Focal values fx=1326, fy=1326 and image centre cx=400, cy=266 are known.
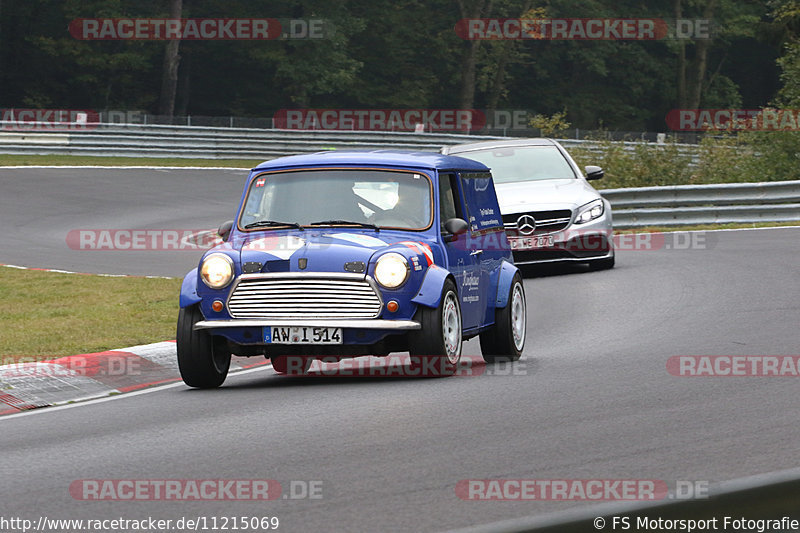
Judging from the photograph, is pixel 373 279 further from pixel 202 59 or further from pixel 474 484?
pixel 202 59

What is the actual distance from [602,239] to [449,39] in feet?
172

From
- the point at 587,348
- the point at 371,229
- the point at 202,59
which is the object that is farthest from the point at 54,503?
the point at 202,59

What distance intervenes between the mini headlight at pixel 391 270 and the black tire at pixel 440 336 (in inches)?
10.4

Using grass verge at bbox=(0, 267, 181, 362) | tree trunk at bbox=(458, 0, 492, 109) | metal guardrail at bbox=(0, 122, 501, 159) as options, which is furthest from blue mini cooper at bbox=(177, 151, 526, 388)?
tree trunk at bbox=(458, 0, 492, 109)

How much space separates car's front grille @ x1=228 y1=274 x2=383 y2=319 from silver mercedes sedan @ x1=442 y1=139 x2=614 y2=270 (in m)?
7.77

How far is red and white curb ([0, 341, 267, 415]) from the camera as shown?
9.39m

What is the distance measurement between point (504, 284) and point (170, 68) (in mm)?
48634

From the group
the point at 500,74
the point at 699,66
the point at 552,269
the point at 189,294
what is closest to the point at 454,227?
the point at 189,294

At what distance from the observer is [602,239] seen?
17219 mm

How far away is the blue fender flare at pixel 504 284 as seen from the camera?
10.8 metres

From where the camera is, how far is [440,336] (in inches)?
365

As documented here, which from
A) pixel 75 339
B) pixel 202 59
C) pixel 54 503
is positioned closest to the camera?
pixel 54 503

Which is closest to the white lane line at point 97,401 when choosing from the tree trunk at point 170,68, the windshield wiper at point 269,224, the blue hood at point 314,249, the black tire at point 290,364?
the black tire at point 290,364

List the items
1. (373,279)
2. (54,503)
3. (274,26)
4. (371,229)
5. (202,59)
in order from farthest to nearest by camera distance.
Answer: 1. (202,59)
2. (274,26)
3. (371,229)
4. (373,279)
5. (54,503)
